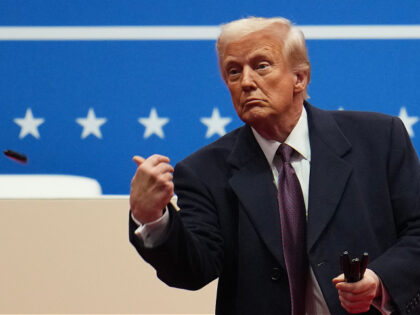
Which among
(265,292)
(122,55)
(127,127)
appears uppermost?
(122,55)

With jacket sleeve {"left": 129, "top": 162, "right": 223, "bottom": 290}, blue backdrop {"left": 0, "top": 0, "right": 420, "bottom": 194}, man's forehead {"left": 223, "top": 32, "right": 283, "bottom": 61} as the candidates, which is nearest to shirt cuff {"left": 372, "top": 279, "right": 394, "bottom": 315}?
jacket sleeve {"left": 129, "top": 162, "right": 223, "bottom": 290}

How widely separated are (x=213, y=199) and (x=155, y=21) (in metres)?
1.03

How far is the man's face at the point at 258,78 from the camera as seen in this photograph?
171 centimetres

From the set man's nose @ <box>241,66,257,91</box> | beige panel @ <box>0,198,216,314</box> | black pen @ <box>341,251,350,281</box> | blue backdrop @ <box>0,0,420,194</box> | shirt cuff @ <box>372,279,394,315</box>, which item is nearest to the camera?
black pen @ <box>341,251,350,281</box>

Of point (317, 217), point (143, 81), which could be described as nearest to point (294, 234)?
point (317, 217)

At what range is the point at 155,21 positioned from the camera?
2596 millimetres

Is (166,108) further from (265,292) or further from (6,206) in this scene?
(265,292)

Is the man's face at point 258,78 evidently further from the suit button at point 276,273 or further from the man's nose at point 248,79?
the suit button at point 276,273

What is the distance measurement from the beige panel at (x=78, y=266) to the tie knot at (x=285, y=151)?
0.64m

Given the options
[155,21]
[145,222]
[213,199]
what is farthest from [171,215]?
[155,21]

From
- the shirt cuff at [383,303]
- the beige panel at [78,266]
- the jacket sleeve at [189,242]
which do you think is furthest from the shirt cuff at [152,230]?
the beige panel at [78,266]

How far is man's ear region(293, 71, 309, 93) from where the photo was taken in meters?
1.79

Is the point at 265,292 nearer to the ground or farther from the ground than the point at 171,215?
nearer to the ground

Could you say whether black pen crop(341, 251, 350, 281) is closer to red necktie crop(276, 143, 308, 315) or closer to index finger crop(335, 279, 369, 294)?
index finger crop(335, 279, 369, 294)
